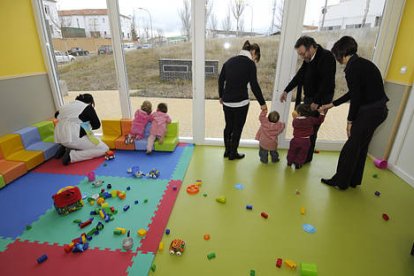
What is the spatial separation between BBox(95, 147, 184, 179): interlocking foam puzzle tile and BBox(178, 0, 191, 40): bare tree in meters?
1.81

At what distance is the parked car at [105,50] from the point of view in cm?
382

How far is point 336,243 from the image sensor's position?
2.10m

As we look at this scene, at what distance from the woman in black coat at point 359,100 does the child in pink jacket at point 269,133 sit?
83 centimetres

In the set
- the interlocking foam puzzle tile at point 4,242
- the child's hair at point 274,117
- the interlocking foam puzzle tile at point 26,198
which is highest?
the child's hair at point 274,117

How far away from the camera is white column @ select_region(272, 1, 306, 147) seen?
324cm

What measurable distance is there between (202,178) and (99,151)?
1677 mm

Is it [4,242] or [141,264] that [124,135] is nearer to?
[4,242]

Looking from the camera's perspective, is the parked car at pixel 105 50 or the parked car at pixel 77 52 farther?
the parked car at pixel 77 52

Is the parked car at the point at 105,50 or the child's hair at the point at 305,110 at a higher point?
the parked car at the point at 105,50

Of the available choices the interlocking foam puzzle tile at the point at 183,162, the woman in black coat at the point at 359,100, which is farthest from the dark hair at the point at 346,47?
the interlocking foam puzzle tile at the point at 183,162

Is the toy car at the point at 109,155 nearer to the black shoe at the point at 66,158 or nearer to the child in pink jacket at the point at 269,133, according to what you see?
the black shoe at the point at 66,158

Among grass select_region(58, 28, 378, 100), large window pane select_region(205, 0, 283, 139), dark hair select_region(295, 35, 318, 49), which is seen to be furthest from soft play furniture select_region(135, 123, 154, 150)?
dark hair select_region(295, 35, 318, 49)

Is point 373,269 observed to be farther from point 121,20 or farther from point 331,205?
point 121,20

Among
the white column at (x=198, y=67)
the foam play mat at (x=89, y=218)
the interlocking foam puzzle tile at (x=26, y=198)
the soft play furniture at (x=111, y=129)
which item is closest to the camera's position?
the foam play mat at (x=89, y=218)
